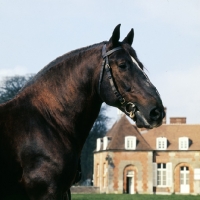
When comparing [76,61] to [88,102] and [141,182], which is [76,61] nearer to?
[88,102]

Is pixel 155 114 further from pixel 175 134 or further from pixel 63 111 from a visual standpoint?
pixel 175 134

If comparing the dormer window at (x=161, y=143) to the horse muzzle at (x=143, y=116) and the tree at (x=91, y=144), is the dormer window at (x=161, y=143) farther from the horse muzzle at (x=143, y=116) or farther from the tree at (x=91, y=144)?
the horse muzzle at (x=143, y=116)

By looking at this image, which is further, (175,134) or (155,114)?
(175,134)

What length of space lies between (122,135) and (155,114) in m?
49.9

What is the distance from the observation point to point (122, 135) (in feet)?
175

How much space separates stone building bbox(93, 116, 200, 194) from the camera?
5175 cm

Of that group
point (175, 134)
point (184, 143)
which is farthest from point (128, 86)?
point (175, 134)

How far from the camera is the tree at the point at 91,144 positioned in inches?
2648

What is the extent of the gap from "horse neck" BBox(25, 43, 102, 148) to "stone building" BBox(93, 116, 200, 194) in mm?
48338

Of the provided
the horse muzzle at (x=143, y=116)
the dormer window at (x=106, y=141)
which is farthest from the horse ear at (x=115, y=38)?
the dormer window at (x=106, y=141)

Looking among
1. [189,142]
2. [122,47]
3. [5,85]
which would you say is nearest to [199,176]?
[189,142]

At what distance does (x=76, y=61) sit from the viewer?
4047mm

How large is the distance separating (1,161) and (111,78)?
114cm

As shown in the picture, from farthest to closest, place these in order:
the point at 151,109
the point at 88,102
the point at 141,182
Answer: the point at 141,182 → the point at 88,102 → the point at 151,109
